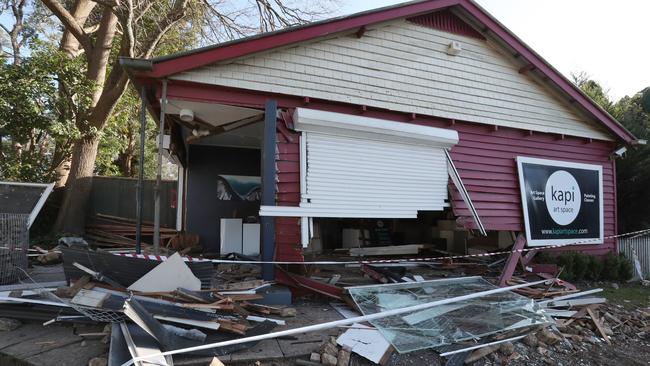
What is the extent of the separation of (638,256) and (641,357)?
7.68 metres

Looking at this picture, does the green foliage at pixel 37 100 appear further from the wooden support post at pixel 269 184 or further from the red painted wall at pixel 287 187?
the red painted wall at pixel 287 187

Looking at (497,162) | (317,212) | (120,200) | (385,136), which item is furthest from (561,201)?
(120,200)

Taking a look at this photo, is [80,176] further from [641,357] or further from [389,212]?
[641,357]

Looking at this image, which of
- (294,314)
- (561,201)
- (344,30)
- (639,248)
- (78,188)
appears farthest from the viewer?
(78,188)

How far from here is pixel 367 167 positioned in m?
7.35

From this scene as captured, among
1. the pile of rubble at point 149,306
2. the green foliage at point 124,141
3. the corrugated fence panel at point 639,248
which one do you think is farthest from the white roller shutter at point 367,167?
the green foliage at point 124,141

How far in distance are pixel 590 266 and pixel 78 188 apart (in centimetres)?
1434

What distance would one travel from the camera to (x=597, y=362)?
495 centimetres

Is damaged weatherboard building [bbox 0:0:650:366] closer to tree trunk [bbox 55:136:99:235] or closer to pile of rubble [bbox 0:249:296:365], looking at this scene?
pile of rubble [bbox 0:249:296:365]

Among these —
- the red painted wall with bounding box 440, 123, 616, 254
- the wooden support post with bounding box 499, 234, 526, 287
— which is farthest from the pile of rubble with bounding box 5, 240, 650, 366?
the red painted wall with bounding box 440, 123, 616, 254

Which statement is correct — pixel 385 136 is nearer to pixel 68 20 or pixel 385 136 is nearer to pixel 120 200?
pixel 120 200

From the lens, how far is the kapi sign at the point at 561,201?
369 inches

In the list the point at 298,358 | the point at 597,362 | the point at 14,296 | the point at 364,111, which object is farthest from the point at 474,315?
the point at 14,296

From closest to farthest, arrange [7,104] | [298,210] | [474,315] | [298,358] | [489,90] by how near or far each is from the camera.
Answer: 1. [298,358]
2. [474,315]
3. [298,210]
4. [489,90]
5. [7,104]
